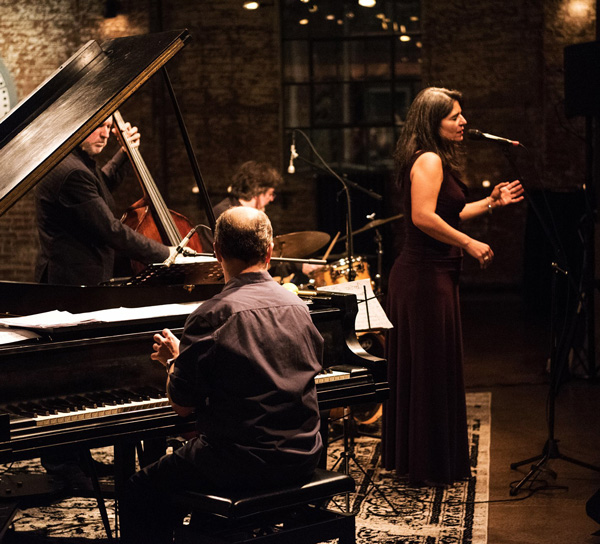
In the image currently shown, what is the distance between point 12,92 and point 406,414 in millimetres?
7649

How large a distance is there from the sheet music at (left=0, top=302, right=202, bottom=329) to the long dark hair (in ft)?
5.22

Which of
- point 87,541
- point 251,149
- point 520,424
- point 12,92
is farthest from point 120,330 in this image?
point 251,149

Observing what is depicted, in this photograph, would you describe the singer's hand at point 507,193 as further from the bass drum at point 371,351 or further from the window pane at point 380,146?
the window pane at point 380,146

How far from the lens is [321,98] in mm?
12383

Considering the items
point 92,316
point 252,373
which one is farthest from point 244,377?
point 92,316

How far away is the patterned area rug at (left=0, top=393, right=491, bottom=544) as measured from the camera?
3824mm

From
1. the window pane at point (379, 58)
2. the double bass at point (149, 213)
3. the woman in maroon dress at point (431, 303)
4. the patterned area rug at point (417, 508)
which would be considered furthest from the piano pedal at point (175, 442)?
the window pane at point (379, 58)

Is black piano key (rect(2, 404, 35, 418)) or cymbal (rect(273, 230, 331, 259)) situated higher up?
cymbal (rect(273, 230, 331, 259))

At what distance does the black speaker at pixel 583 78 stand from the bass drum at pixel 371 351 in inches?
77.6

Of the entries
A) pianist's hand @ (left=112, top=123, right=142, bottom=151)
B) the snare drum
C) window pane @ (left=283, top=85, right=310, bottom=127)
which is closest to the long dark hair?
the snare drum

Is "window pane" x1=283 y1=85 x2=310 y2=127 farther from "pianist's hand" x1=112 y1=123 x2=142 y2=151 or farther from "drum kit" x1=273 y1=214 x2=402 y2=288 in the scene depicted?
"pianist's hand" x1=112 y1=123 x2=142 y2=151

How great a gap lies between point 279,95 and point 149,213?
7791mm

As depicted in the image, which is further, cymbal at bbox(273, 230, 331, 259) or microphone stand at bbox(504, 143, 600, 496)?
cymbal at bbox(273, 230, 331, 259)

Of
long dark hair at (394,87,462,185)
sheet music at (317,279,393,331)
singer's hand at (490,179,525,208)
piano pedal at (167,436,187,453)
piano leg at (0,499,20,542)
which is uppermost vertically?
long dark hair at (394,87,462,185)
